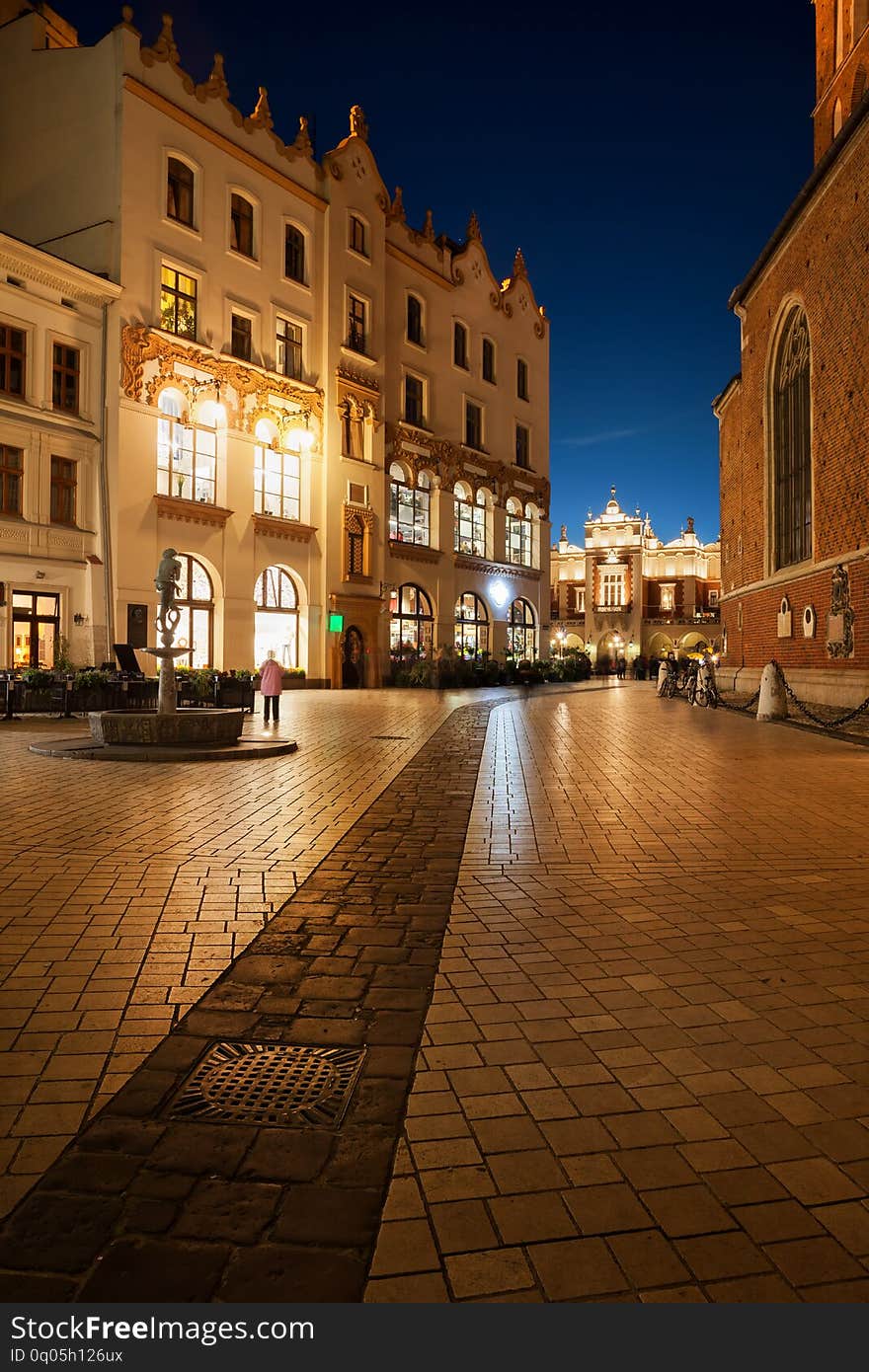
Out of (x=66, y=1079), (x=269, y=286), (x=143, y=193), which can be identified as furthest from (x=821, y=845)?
(x=269, y=286)

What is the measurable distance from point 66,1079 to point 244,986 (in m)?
0.99

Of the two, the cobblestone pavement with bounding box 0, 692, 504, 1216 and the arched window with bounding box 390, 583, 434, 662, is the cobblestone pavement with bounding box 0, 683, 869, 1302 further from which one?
the arched window with bounding box 390, 583, 434, 662

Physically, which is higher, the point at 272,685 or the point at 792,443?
the point at 792,443

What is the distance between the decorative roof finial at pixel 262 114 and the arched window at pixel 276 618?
17.2 meters

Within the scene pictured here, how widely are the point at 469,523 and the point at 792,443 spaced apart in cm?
2404

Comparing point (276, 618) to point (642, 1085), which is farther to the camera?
point (276, 618)

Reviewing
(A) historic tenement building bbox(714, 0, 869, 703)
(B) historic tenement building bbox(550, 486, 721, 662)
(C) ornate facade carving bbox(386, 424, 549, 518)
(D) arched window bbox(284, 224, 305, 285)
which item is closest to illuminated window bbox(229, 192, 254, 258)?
(D) arched window bbox(284, 224, 305, 285)

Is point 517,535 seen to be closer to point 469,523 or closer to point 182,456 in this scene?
point 469,523

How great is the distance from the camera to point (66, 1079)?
292cm

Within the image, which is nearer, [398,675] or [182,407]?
[182,407]

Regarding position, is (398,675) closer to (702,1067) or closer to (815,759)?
(815,759)

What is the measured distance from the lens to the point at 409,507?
42719 millimetres

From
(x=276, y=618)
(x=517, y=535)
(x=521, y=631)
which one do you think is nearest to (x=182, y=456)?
(x=276, y=618)

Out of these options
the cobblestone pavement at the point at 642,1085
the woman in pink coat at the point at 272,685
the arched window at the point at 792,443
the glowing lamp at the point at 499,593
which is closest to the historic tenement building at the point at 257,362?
the glowing lamp at the point at 499,593
